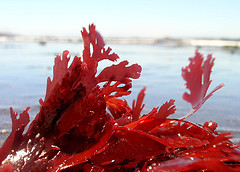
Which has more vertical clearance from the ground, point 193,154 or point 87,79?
point 87,79

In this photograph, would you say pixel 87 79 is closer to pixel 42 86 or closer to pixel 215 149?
pixel 215 149

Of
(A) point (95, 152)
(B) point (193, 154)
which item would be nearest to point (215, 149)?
(B) point (193, 154)

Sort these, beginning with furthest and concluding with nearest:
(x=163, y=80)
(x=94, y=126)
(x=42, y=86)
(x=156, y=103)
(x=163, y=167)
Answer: (x=163, y=80)
(x=42, y=86)
(x=156, y=103)
(x=94, y=126)
(x=163, y=167)

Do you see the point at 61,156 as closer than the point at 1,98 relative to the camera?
Yes

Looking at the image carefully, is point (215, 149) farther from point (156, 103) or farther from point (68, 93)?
point (156, 103)

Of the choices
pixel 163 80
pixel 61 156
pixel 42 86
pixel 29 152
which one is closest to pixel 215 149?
pixel 61 156

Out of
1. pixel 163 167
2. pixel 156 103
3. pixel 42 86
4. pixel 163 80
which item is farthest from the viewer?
pixel 163 80

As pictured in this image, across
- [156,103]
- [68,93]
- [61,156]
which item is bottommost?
[156,103]
